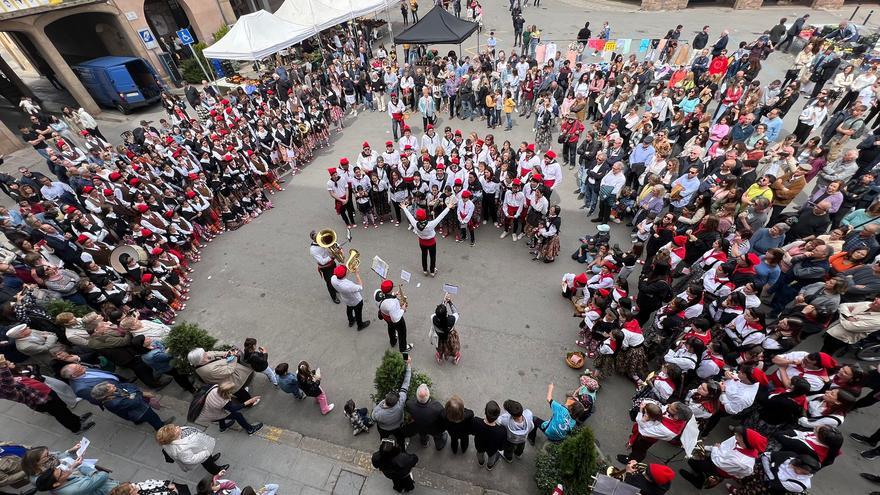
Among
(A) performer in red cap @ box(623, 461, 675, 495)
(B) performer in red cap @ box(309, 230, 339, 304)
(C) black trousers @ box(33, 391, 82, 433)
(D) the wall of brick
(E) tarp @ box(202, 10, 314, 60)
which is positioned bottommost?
(D) the wall of brick

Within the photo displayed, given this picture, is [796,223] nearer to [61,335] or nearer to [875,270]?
[875,270]

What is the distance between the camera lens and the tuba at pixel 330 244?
24.3 ft

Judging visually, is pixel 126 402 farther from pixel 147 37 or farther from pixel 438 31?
pixel 147 37

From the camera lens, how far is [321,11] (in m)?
19.2

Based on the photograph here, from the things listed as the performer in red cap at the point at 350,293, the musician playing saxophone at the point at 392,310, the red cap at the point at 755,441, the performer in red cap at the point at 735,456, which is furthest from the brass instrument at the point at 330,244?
the red cap at the point at 755,441

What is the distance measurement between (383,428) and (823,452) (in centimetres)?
530

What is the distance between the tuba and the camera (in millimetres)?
7400

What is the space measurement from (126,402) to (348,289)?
3662 mm

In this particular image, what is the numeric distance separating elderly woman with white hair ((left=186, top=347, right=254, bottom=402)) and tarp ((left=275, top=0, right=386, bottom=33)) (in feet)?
58.4

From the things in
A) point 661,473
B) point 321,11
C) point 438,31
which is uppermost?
point 321,11

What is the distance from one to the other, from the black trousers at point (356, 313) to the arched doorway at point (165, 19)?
24.0m

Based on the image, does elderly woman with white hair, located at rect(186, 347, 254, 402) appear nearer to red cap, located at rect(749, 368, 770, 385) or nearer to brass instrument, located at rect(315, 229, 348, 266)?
brass instrument, located at rect(315, 229, 348, 266)

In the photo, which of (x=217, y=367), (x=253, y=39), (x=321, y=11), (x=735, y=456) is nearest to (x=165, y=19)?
(x=321, y=11)

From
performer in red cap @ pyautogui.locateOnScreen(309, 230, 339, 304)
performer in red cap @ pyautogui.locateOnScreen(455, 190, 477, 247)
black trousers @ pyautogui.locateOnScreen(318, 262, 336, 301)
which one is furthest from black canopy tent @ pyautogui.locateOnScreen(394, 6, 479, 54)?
black trousers @ pyautogui.locateOnScreen(318, 262, 336, 301)
